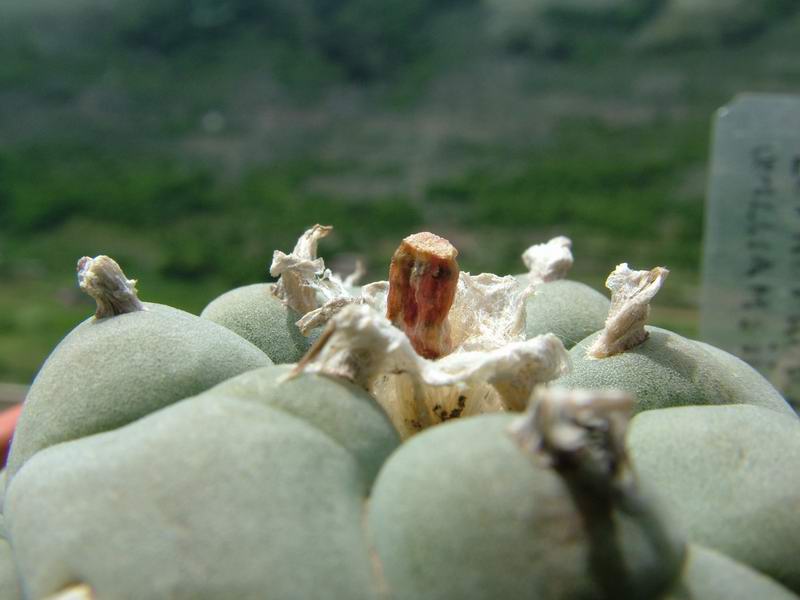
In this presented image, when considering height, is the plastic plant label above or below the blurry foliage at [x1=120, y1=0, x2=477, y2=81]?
below

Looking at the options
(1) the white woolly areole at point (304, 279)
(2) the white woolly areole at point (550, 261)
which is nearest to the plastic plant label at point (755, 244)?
(2) the white woolly areole at point (550, 261)

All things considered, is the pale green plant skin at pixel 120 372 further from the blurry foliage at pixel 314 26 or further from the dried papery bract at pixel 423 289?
the blurry foliage at pixel 314 26

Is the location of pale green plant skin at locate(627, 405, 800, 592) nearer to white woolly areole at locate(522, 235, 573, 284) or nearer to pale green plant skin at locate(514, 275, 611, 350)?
pale green plant skin at locate(514, 275, 611, 350)

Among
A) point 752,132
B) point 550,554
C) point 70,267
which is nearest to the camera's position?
point 550,554

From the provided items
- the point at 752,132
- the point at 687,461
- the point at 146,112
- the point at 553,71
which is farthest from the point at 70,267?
the point at 687,461

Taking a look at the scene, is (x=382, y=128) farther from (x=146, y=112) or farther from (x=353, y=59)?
(x=146, y=112)

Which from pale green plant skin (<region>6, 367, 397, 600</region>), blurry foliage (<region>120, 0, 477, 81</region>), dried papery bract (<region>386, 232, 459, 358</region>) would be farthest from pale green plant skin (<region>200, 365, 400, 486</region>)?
blurry foliage (<region>120, 0, 477, 81</region>)
